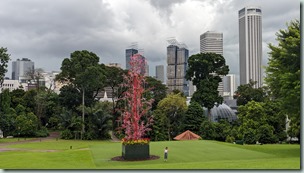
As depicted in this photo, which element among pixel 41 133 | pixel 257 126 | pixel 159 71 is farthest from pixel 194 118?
pixel 41 133

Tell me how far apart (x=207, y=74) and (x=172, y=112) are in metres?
6.89

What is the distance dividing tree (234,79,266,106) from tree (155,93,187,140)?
54.1ft

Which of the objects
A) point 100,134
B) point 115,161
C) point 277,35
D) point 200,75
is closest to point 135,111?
point 115,161

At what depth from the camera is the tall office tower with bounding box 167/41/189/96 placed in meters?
47.7

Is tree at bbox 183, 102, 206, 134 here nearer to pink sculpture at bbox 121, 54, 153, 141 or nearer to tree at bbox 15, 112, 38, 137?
tree at bbox 15, 112, 38, 137

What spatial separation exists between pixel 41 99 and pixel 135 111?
1368 inches

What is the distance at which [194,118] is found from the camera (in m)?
41.0

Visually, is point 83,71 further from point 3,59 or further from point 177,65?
point 177,65

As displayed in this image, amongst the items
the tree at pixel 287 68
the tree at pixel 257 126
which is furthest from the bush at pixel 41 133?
the tree at pixel 287 68

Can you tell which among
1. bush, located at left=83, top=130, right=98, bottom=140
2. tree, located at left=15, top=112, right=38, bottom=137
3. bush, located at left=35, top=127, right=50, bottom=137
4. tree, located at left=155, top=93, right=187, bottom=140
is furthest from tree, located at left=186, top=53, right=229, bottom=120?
tree, located at left=15, top=112, right=38, bottom=137

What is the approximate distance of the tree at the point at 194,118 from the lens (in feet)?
134

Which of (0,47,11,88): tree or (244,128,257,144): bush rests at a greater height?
(0,47,11,88): tree

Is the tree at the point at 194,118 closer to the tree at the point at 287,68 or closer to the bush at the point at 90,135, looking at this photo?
the bush at the point at 90,135

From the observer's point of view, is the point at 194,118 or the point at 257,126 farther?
the point at 194,118
